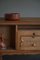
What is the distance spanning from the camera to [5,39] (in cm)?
117

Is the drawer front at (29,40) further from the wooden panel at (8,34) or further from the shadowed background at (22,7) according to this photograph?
the shadowed background at (22,7)

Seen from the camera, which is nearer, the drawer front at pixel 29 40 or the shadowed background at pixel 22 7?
the drawer front at pixel 29 40

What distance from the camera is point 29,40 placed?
1.14 metres

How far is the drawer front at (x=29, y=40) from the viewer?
112cm

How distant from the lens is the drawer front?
3.69ft

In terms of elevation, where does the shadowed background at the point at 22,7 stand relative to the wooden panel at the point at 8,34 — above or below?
above

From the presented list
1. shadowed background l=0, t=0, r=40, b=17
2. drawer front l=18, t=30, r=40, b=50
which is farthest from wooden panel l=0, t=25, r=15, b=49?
shadowed background l=0, t=0, r=40, b=17

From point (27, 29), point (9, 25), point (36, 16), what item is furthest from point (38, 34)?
point (36, 16)

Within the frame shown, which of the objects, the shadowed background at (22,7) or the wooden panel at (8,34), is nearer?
the wooden panel at (8,34)

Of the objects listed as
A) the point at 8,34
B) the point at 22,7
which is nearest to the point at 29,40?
the point at 8,34

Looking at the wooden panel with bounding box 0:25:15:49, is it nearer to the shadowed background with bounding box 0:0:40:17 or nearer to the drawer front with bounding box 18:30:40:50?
the drawer front with bounding box 18:30:40:50

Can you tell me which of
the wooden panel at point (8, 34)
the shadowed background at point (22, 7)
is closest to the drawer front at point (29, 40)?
the wooden panel at point (8, 34)

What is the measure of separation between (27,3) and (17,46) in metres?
0.49

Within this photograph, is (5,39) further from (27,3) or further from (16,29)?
(27,3)
